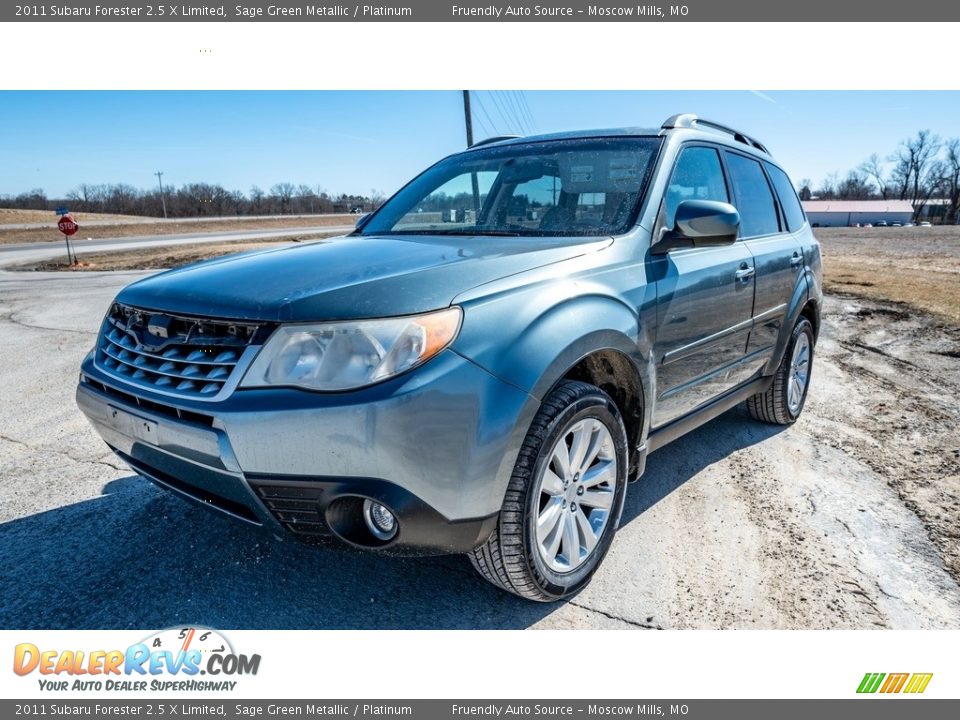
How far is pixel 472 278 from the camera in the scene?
6.70ft

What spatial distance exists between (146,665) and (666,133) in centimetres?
312

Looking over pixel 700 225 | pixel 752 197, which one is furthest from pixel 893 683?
pixel 752 197

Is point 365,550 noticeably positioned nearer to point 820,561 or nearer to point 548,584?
point 548,584

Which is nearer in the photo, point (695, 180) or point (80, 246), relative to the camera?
point (695, 180)

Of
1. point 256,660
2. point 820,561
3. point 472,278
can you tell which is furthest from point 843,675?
point 256,660

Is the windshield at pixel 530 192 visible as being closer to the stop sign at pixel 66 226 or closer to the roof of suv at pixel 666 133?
the roof of suv at pixel 666 133

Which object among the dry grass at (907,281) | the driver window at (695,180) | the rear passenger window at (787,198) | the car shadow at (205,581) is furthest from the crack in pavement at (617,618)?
the dry grass at (907,281)

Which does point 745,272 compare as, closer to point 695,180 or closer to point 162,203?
→ point 695,180

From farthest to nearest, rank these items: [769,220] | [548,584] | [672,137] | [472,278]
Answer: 1. [769,220]
2. [672,137]
3. [548,584]
4. [472,278]

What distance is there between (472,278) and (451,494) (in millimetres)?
702

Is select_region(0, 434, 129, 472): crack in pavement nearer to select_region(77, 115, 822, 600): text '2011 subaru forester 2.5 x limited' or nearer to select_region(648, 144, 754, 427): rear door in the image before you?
select_region(77, 115, 822, 600): text '2011 subaru forester 2.5 x limited'

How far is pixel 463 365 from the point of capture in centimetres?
183

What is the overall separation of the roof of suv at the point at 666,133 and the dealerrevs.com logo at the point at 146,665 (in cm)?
281

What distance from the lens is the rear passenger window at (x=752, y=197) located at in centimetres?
363
